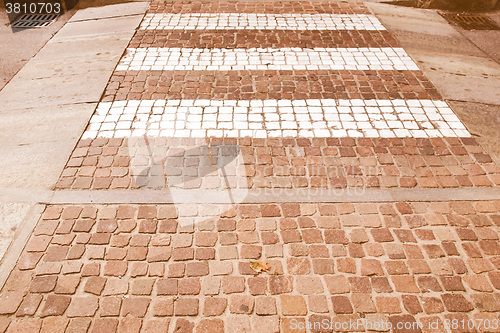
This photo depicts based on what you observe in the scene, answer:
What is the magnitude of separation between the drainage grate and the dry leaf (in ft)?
29.0

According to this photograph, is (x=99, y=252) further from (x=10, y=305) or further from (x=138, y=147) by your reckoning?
(x=138, y=147)

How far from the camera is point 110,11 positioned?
930cm

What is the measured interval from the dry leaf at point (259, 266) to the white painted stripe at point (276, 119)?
223 cm

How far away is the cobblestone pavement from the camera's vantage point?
11.7ft

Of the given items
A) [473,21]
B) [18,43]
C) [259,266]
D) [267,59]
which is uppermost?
[473,21]

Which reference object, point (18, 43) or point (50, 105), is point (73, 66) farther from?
point (18, 43)

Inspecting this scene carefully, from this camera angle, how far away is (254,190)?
4.74 m

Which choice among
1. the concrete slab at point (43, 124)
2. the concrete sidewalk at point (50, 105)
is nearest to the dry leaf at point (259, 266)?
the concrete sidewalk at point (50, 105)

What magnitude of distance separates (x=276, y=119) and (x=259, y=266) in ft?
9.03

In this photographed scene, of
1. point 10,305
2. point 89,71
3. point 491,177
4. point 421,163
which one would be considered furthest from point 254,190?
point 89,71

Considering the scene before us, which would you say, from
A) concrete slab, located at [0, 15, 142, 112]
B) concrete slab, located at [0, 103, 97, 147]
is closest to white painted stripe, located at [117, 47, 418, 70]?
concrete slab, located at [0, 15, 142, 112]

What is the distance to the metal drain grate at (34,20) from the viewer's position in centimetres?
887

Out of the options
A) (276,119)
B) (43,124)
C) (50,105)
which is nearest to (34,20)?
(50,105)

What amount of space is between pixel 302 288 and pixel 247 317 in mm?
672
